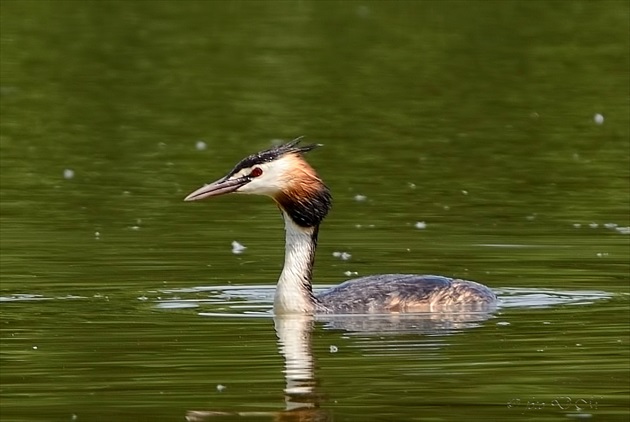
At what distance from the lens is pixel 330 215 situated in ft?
68.6

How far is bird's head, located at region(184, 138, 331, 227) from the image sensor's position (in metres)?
15.4

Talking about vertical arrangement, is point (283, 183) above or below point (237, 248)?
above

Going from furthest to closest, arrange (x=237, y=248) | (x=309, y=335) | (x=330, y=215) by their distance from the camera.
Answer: (x=330, y=215) < (x=237, y=248) < (x=309, y=335)

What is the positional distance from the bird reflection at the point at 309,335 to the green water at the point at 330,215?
0.04m

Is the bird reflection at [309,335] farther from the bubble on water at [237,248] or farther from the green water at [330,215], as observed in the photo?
the bubble on water at [237,248]

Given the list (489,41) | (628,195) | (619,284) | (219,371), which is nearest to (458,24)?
(489,41)

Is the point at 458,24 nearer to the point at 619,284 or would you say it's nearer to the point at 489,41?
the point at 489,41

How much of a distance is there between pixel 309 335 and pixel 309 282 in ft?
4.55

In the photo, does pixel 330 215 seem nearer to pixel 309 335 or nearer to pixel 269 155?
pixel 269 155

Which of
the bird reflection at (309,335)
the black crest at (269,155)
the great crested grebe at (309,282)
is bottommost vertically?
the bird reflection at (309,335)

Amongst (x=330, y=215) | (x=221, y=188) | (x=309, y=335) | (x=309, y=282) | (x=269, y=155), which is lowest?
(x=309, y=335)

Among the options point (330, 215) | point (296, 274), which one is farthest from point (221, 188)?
point (330, 215)

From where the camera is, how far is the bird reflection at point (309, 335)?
36.5ft

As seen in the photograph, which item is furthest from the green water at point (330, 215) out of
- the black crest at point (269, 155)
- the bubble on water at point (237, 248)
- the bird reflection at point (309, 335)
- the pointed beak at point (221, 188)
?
the black crest at point (269, 155)
